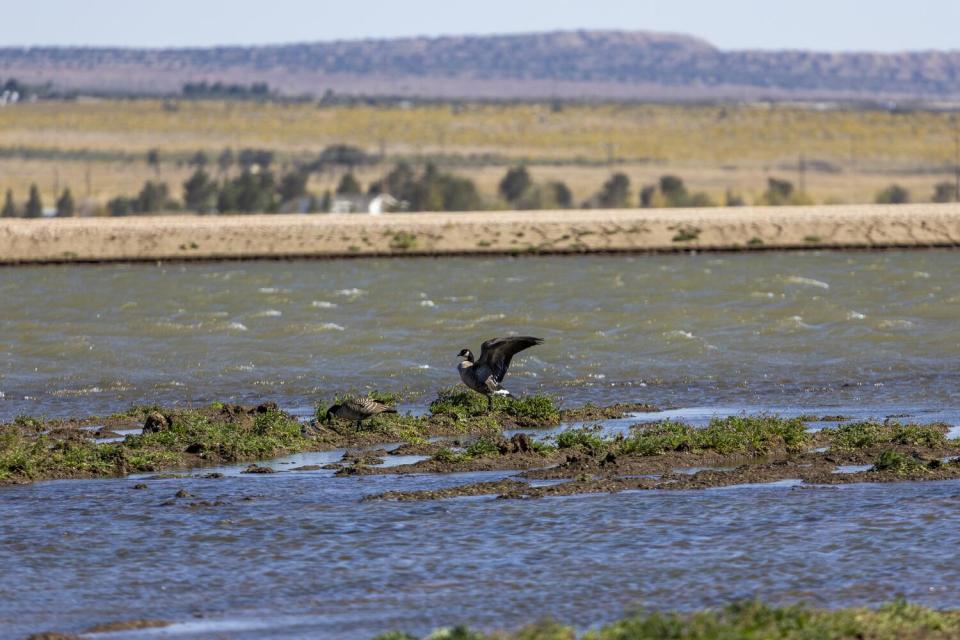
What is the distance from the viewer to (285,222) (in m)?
54.3

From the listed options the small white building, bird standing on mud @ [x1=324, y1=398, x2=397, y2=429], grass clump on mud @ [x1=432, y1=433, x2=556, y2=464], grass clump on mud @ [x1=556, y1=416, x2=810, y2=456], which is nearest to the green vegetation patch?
grass clump on mud @ [x1=556, y1=416, x2=810, y2=456]

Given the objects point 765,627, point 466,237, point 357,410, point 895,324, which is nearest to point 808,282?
point 895,324

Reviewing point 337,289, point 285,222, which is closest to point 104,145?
point 285,222

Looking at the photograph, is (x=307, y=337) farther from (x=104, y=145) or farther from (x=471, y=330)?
(x=104, y=145)

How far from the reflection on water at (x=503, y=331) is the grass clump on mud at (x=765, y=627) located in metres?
9.71

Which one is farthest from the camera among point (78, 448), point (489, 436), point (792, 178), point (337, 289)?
point (792, 178)

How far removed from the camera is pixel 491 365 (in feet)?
60.1

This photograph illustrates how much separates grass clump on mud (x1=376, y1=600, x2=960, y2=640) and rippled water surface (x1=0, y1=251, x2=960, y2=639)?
0.69 meters

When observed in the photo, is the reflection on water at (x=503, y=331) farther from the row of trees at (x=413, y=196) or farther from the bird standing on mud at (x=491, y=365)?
the row of trees at (x=413, y=196)

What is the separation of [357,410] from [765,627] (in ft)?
27.3

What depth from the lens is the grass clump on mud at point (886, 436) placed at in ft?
53.2

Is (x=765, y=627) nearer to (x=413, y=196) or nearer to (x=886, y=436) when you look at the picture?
(x=886, y=436)

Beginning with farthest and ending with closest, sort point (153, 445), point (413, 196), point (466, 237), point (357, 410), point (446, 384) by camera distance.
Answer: point (413, 196)
point (466, 237)
point (446, 384)
point (357, 410)
point (153, 445)

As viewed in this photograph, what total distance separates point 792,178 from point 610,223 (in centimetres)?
6538
